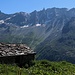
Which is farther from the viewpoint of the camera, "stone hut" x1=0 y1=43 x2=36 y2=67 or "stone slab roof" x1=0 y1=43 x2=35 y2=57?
"stone slab roof" x1=0 y1=43 x2=35 y2=57

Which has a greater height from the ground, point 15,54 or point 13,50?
point 13,50

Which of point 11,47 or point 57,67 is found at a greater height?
point 11,47

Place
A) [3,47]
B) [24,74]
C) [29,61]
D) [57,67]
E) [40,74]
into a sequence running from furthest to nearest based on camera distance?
[29,61], [3,47], [57,67], [40,74], [24,74]

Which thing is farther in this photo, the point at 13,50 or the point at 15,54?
the point at 13,50

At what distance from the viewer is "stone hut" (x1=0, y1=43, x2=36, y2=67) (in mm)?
40469

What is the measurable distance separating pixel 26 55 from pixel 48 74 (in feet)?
44.9

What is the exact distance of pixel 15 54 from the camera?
137ft

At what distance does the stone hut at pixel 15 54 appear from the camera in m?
40.5

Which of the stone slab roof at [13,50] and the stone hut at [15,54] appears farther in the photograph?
the stone slab roof at [13,50]

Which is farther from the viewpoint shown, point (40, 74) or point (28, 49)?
point (28, 49)

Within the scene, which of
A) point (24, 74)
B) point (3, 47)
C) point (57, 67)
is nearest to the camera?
point (24, 74)

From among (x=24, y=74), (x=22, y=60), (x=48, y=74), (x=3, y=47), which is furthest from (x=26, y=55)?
(x=24, y=74)

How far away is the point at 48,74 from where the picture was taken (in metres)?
31.1

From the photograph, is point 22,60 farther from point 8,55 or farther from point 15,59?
point 8,55
